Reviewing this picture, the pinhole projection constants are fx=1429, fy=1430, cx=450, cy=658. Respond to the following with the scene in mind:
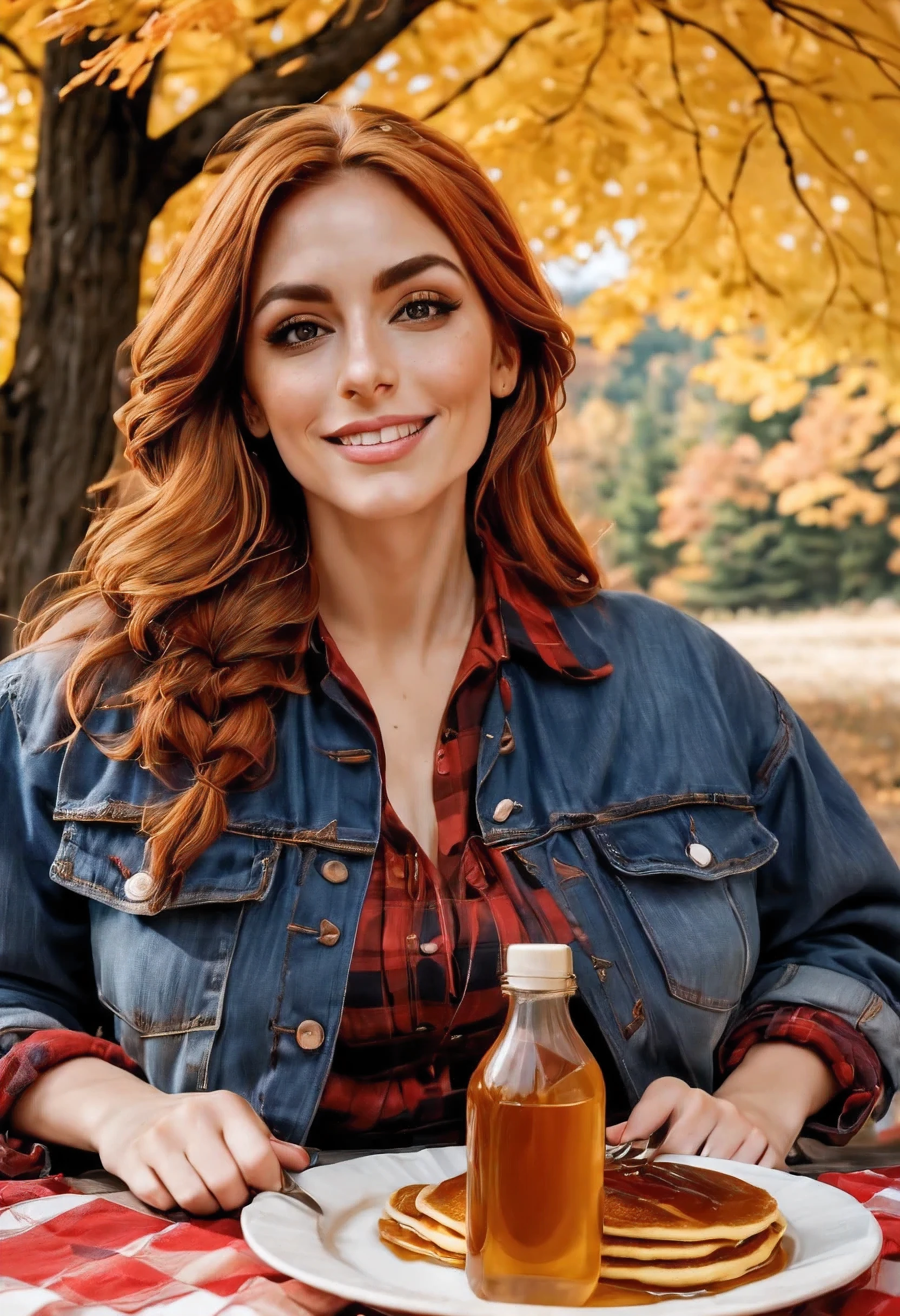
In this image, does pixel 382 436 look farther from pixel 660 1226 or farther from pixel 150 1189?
pixel 660 1226

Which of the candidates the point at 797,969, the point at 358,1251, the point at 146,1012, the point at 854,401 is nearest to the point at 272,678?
the point at 146,1012

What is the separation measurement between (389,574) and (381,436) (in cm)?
26

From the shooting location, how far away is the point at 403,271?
1.82 meters

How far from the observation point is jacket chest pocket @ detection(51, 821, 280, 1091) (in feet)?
5.63

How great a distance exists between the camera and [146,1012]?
5.68 ft

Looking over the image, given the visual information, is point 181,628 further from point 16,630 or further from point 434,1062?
point 16,630

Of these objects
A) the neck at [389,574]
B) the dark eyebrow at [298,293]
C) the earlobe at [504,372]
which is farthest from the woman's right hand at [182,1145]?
the earlobe at [504,372]

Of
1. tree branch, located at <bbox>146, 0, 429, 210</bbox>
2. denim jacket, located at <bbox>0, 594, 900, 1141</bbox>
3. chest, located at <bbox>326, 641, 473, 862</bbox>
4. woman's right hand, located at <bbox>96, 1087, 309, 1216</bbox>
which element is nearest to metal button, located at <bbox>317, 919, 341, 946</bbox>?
denim jacket, located at <bbox>0, 594, 900, 1141</bbox>

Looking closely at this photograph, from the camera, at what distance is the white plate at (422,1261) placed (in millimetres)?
971

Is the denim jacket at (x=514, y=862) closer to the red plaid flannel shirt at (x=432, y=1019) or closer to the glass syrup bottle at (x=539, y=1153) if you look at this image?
the red plaid flannel shirt at (x=432, y=1019)

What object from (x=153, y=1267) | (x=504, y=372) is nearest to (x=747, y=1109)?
(x=153, y=1267)

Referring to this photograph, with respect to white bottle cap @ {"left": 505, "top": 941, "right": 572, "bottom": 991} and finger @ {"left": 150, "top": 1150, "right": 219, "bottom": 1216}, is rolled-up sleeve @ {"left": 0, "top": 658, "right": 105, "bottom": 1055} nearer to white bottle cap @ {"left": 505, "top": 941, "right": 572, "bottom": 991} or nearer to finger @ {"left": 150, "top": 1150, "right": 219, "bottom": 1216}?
finger @ {"left": 150, "top": 1150, "right": 219, "bottom": 1216}

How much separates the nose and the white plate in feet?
3.01

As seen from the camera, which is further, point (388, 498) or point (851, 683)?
point (851, 683)
